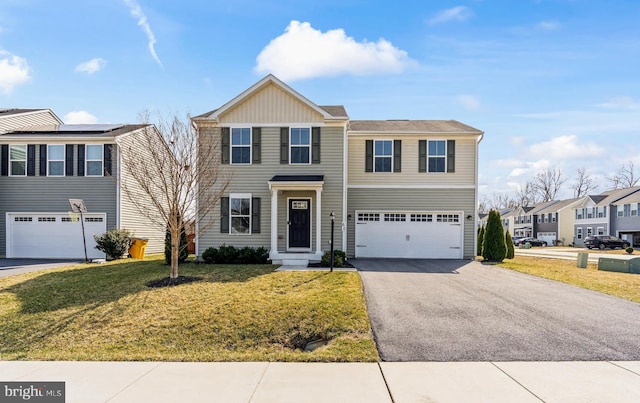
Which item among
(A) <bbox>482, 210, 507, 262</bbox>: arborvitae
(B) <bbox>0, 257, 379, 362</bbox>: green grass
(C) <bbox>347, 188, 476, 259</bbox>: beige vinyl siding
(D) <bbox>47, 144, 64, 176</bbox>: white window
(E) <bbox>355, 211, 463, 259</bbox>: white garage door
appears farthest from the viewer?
(D) <bbox>47, 144, 64, 176</bbox>: white window

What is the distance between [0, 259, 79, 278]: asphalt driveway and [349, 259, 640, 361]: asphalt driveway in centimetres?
1169

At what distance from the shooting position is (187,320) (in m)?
7.70

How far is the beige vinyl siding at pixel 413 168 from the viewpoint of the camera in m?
16.9

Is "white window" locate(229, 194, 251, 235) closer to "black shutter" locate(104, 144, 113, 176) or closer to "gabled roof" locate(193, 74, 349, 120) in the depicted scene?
"gabled roof" locate(193, 74, 349, 120)

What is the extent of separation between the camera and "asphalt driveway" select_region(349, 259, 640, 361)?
581 cm

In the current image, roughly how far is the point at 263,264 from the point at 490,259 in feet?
32.0

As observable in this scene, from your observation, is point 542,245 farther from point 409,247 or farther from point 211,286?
point 211,286

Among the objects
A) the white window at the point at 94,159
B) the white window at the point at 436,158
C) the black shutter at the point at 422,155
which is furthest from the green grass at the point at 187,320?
the white window at the point at 436,158

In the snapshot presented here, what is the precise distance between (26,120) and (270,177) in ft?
49.4

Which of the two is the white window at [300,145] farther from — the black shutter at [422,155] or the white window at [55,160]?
the white window at [55,160]

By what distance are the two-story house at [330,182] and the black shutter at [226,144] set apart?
4 cm
